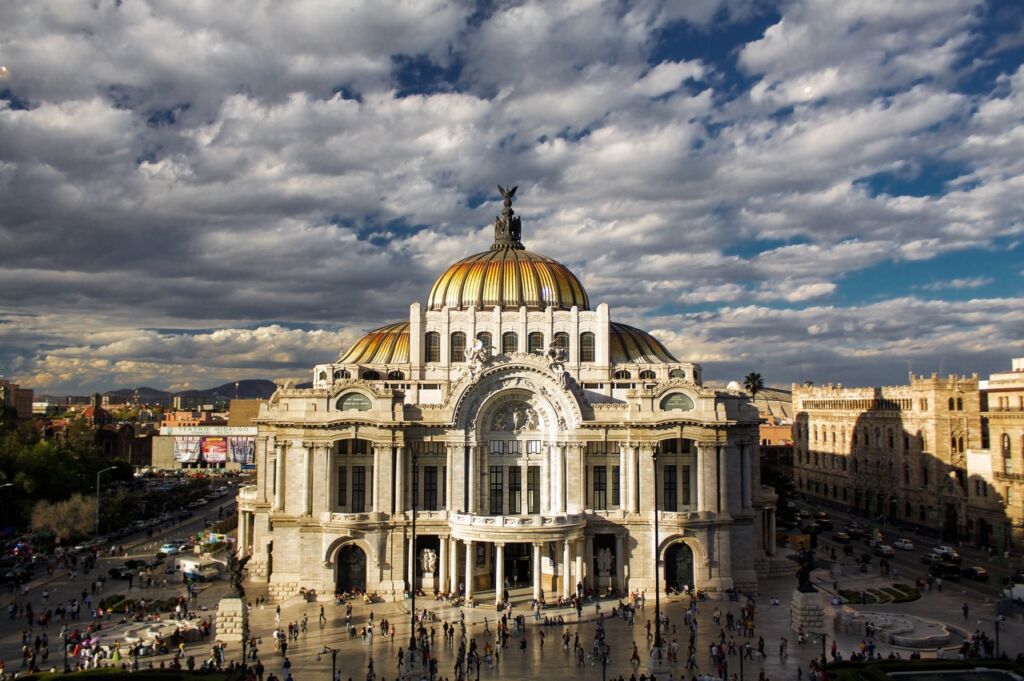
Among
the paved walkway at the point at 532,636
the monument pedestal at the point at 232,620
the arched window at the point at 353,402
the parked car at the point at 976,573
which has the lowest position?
the paved walkway at the point at 532,636

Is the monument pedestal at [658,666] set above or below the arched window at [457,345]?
below

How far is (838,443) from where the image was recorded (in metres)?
124

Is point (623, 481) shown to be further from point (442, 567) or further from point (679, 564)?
point (442, 567)

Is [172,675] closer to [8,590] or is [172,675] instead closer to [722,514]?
[8,590]

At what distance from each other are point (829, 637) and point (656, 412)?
20.4 m

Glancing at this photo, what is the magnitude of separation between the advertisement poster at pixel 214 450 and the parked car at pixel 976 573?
13860 centimetres

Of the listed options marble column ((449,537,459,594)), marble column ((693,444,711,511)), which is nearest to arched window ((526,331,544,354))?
marble column ((693,444,711,511))

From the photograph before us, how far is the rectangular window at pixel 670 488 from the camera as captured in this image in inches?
2756

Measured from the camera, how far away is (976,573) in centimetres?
7275

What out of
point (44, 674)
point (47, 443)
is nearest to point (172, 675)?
point (44, 674)

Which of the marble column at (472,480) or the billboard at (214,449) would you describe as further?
the billboard at (214,449)

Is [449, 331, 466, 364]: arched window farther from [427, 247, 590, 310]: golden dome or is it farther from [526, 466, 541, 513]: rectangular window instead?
[526, 466, 541, 513]: rectangular window

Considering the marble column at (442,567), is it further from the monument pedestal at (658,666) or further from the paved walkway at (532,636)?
the monument pedestal at (658,666)

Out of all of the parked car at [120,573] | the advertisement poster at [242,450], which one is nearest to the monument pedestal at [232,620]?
the parked car at [120,573]
